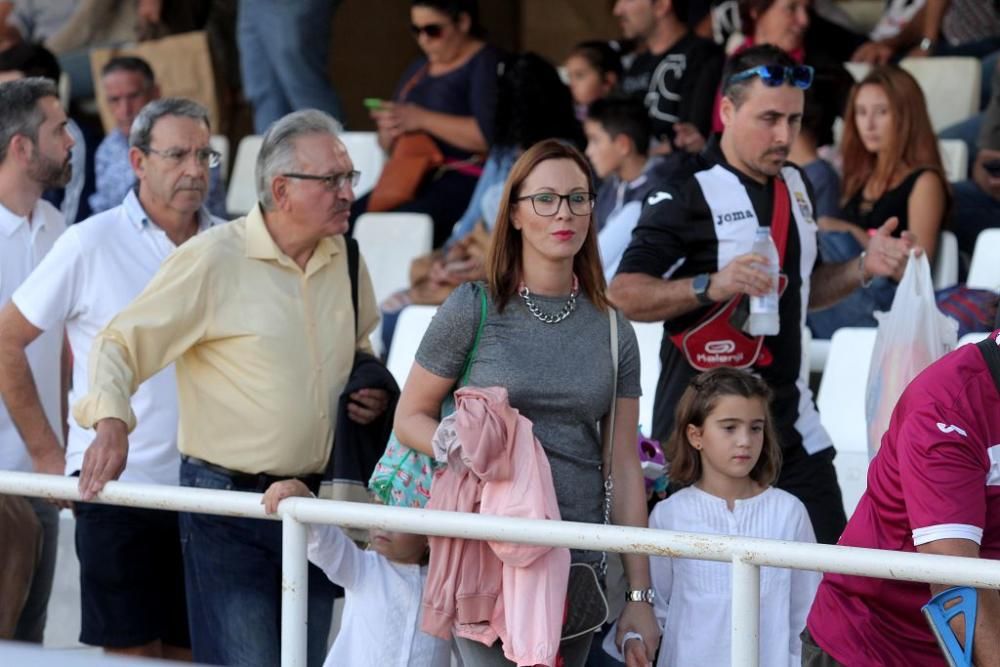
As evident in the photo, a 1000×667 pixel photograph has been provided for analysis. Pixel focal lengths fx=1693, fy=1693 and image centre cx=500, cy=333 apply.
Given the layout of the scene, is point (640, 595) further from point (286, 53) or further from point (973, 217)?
point (286, 53)

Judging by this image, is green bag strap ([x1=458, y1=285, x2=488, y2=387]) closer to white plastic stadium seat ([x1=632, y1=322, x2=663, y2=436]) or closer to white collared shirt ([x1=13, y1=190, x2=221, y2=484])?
white collared shirt ([x1=13, y1=190, x2=221, y2=484])

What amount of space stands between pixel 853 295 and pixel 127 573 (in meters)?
3.03

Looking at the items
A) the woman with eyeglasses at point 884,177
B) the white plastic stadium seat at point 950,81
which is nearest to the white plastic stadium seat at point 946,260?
the woman with eyeglasses at point 884,177

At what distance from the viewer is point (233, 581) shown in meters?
4.02

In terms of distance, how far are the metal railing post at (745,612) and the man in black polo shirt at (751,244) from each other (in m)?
1.25

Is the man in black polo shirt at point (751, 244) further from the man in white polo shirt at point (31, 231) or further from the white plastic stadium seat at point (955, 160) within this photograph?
the white plastic stadium seat at point (955, 160)

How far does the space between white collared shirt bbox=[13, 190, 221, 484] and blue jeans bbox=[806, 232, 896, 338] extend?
2.74 m

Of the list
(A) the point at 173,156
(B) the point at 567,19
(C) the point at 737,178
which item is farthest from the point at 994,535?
(B) the point at 567,19

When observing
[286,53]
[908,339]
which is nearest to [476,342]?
[908,339]

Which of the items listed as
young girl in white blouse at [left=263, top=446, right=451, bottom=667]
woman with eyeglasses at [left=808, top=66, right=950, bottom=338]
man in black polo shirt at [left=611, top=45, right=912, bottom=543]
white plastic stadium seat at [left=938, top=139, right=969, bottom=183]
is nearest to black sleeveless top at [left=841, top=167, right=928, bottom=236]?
woman with eyeglasses at [left=808, top=66, right=950, bottom=338]

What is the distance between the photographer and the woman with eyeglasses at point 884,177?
19.8ft

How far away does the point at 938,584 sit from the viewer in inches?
115

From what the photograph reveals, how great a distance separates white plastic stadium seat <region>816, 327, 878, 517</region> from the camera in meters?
5.59

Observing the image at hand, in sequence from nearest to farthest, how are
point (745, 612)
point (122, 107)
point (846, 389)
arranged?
point (745, 612) < point (846, 389) < point (122, 107)
